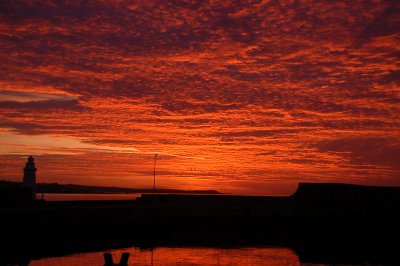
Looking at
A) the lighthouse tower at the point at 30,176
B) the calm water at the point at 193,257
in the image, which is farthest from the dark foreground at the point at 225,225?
the lighthouse tower at the point at 30,176

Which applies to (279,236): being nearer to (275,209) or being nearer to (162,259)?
(275,209)

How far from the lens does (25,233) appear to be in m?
35.2

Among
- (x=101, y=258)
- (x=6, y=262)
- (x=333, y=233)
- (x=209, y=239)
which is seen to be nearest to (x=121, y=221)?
(x=209, y=239)

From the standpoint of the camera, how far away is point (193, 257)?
3331 cm

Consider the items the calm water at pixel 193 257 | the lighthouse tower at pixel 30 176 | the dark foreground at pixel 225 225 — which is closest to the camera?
the calm water at pixel 193 257

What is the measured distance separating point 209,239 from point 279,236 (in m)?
8.21

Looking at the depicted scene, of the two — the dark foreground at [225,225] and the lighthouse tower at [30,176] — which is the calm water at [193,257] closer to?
the dark foreground at [225,225]

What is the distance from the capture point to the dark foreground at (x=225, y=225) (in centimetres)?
3529

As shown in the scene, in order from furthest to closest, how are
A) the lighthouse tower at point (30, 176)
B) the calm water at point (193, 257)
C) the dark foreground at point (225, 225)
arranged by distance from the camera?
the lighthouse tower at point (30, 176) < the dark foreground at point (225, 225) < the calm water at point (193, 257)

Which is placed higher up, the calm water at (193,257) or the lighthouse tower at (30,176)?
the lighthouse tower at (30,176)

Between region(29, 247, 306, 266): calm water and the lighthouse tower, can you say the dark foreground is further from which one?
the lighthouse tower

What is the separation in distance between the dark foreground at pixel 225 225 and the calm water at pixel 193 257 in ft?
5.52

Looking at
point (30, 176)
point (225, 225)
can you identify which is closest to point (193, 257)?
point (225, 225)

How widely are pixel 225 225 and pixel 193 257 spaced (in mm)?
15664
